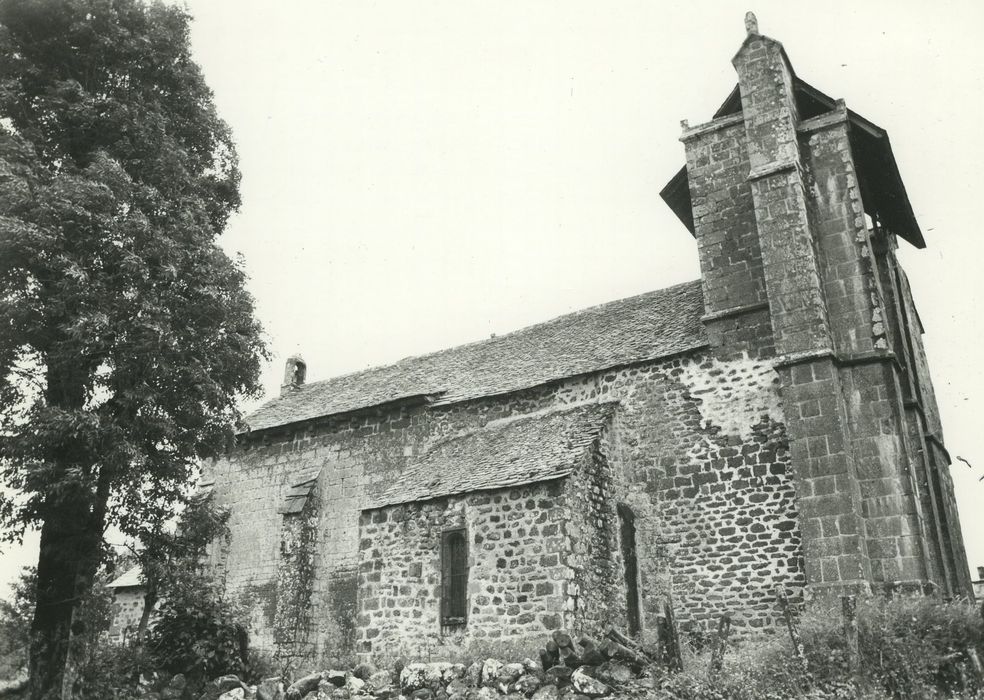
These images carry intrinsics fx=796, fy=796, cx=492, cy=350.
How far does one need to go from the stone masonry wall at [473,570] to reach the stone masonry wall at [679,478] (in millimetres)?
2724

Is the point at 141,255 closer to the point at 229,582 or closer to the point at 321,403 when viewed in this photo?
the point at 321,403

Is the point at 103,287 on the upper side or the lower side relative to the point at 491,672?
upper

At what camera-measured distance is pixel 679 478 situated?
16031 mm

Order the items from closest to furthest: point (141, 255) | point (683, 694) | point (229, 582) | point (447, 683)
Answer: point (683, 694) < point (447, 683) < point (141, 255) < point (229, 582)

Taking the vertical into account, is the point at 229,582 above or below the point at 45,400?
below

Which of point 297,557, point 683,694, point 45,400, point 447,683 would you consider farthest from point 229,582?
point 683,694

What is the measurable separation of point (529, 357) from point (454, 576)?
681cm

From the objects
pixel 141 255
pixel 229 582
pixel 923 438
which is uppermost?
pixel 141 255

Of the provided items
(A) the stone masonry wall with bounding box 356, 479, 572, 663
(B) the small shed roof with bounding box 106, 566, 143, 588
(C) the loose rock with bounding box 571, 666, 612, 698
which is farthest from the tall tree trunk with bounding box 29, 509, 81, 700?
(B) the small shed roof with bounding box 106, 566, 143, 588

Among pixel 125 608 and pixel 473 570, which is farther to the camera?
pixel 125 608

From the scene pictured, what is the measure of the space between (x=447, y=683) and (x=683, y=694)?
3765mm

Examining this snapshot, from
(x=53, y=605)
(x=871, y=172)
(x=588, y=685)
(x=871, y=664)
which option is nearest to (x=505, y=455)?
(x=588, y=685)

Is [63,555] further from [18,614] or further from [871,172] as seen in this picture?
[871,172]

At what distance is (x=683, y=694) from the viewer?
10430mm
